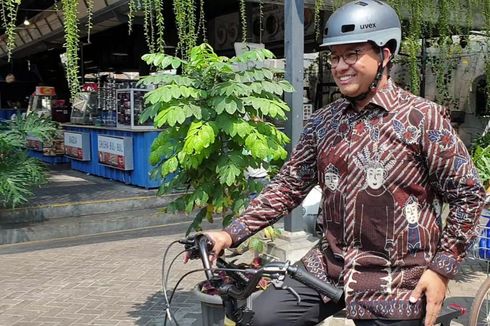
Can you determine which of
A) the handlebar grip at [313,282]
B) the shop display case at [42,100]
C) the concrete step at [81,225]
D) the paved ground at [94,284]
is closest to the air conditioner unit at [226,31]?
the shop display case at [42,100]

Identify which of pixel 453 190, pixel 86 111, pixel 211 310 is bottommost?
pixel 211 310

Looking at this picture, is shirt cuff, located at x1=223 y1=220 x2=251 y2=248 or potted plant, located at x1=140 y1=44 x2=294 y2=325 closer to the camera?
shirt cuff, located at x1=223 y1=220 x2=251 y2=248

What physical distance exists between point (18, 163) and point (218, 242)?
6515 millimetres

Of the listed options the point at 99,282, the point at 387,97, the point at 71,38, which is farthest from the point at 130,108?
the point at 387,97

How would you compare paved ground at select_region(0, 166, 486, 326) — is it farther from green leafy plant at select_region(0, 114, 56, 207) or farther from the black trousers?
the black trousers

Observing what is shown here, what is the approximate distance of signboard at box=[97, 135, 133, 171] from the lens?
10.0 m

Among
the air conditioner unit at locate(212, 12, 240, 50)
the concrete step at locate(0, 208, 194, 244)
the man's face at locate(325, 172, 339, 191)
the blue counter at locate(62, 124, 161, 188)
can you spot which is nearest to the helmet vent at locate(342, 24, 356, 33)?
the man's face at locate(325, 172, 339, 191)

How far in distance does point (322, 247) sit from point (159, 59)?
2026 mm

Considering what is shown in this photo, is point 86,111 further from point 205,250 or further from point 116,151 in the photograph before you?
point 205,250

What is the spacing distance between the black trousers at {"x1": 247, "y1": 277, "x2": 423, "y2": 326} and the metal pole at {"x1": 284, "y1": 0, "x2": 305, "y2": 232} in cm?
246

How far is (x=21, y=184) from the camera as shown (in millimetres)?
7660

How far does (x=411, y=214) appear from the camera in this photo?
198 cm

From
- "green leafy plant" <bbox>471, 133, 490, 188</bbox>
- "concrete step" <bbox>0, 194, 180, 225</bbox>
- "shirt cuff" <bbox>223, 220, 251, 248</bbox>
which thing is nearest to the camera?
"shirt cuff" <bbox>223, 220, 251, 248</bbox>

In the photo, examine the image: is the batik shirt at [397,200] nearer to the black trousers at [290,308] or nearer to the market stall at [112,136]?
the black trousers at [290,308]
